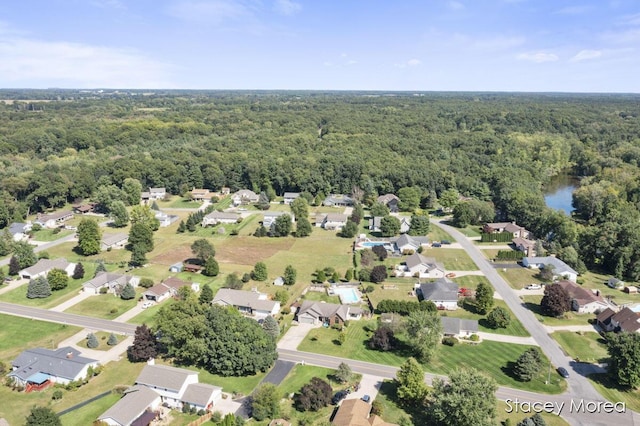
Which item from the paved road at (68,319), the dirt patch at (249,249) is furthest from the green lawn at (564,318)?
the paved road at (68,319)

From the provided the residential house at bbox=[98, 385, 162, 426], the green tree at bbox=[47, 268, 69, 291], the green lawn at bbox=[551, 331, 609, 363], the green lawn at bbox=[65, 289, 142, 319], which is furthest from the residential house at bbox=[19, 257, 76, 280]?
the green lawn at bbox=[551, 331, 609, 363]

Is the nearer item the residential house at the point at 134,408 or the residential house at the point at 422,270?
the residential house at the point at 134,408

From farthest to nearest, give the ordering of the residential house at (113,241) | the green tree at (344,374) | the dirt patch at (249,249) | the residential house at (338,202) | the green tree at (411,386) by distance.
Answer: the residential house at (338,202) < the residential house at (113,241) < the dirt patch at (249,249) < the green tree at (344,374) < the green tree at (411,386)

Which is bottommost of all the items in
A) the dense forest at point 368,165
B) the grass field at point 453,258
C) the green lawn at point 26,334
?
the green lawn at point 26,334

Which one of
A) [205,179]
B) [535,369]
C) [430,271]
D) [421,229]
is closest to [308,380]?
[535,369]

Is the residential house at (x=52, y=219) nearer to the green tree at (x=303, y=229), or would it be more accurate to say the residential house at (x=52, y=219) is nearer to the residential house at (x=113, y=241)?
the residential house at (x=113, y=241)

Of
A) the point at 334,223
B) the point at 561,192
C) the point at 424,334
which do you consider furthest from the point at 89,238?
the point at 561,192
